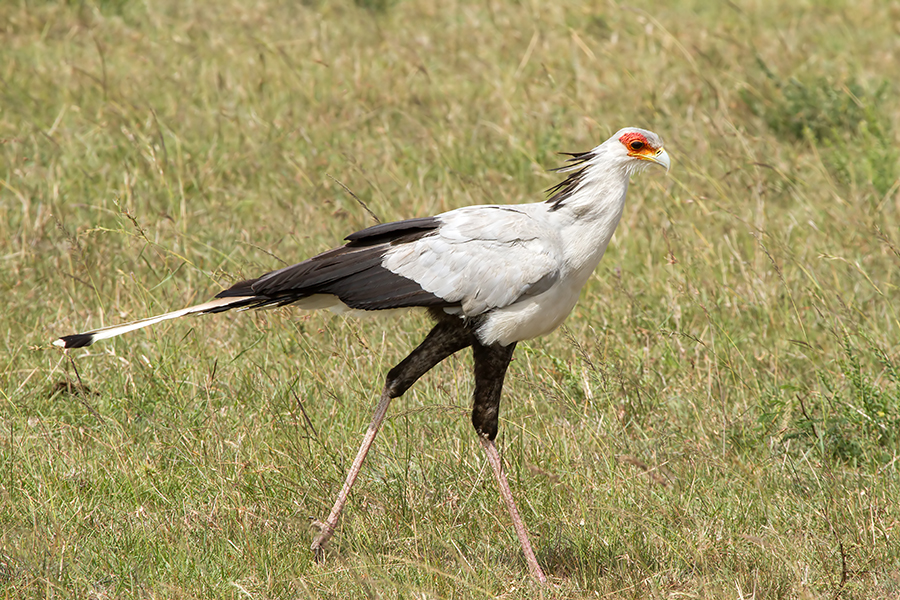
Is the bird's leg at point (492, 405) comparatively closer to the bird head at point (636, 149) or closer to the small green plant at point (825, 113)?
the bird head at point (636, 149)

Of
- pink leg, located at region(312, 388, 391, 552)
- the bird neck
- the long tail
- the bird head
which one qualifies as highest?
the bird head

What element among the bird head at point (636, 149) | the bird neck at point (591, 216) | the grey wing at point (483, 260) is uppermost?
the bird head at point (636, 149)

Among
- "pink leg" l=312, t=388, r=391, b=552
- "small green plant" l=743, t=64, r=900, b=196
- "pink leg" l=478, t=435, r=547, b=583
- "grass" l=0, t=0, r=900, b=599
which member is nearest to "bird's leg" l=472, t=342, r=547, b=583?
"pink leg" l=478, t=435, r=547, b=583

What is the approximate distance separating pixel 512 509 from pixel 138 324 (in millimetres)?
1468

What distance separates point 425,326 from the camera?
5.10 metres

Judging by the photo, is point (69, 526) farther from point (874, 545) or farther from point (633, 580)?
point (874, 545)

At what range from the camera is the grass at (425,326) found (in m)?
3.53

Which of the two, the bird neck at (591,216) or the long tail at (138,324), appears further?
the bird neck at (591,216)

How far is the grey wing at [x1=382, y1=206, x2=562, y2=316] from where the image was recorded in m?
3.46

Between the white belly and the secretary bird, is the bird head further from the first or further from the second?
the white belly

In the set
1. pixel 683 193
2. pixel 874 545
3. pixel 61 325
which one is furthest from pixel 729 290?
pixel 61 325

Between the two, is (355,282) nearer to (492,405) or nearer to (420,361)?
(420,361)

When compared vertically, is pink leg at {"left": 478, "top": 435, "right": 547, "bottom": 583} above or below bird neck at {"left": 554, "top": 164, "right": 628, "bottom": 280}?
below

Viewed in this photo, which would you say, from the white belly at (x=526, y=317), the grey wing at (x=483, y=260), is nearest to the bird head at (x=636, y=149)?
the grey wing at (x=483, y=260)
